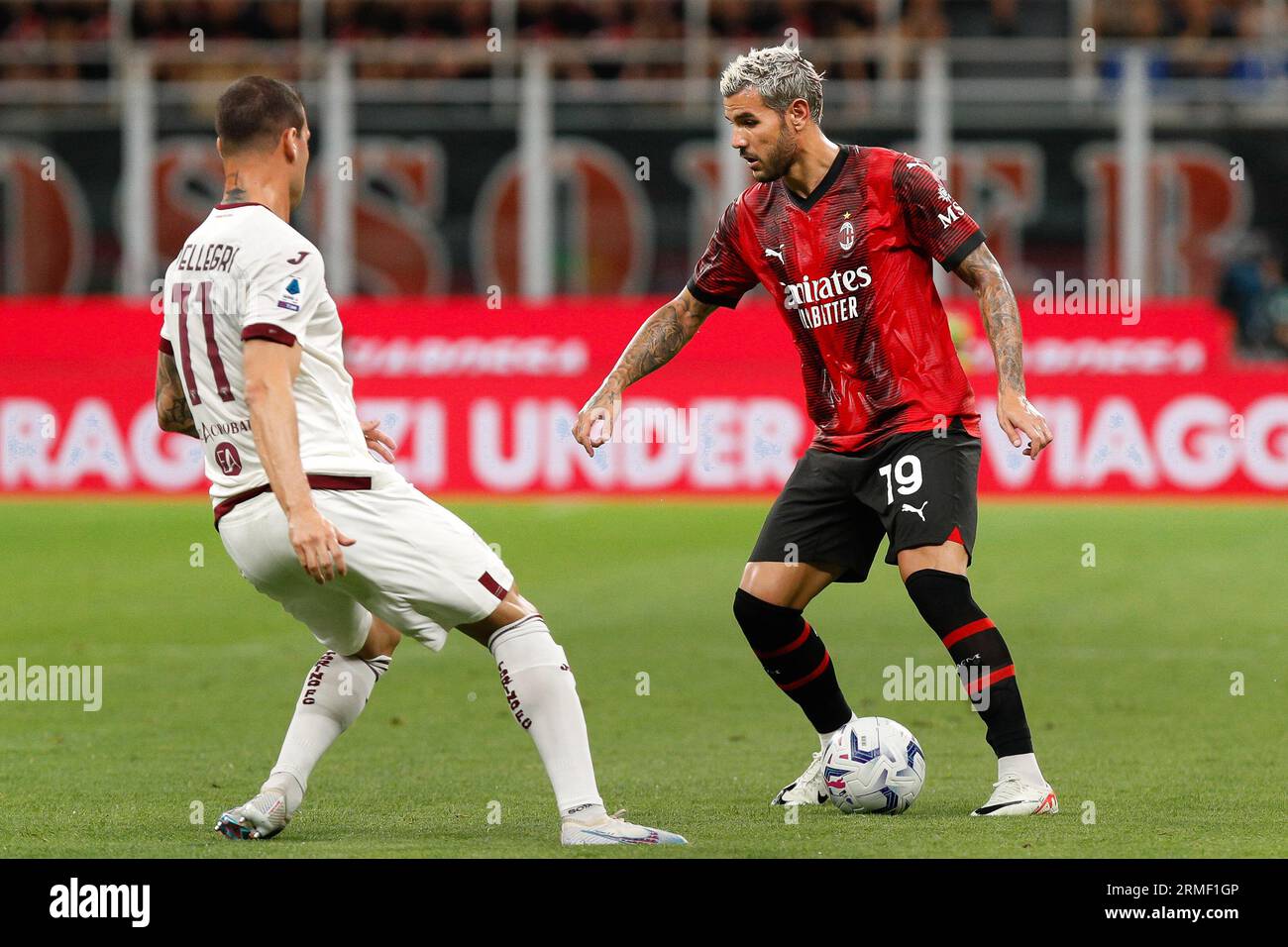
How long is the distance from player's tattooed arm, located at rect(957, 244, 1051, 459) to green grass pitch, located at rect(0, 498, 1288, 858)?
120 cm

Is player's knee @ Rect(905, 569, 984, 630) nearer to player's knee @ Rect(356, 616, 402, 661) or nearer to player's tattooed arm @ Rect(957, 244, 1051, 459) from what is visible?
player's tattooed arm @ Rect(957, 244, 1051, 459)

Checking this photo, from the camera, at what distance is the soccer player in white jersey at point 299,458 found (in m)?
5.20

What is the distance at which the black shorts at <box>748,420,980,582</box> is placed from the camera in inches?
243

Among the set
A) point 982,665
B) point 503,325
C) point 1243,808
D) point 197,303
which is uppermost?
point 503,325

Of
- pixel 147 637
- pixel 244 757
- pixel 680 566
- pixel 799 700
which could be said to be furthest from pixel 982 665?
pixel 680 566

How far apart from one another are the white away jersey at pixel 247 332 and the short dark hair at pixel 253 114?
0.59ft

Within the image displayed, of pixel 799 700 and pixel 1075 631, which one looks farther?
pixel 1075 631

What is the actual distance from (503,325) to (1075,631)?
32.2 feet

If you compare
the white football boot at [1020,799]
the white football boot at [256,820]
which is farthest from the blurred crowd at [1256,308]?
the white football boot at [256,820]

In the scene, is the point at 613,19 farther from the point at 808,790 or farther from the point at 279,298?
the point at 279,298
